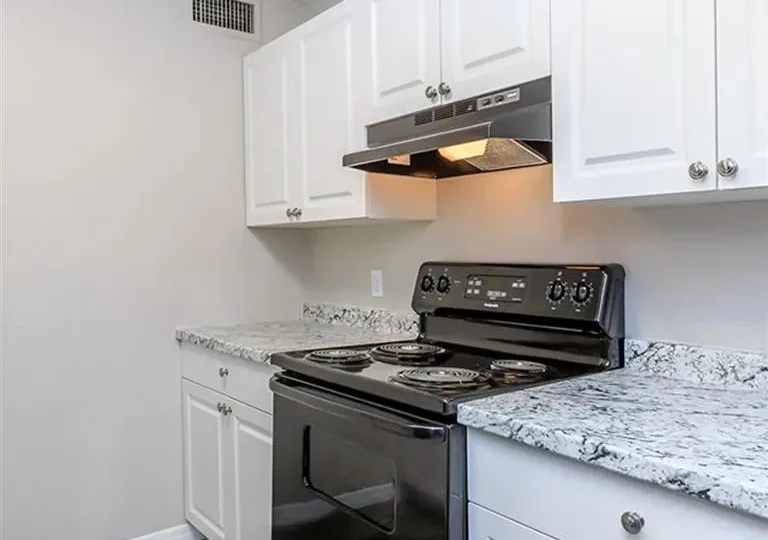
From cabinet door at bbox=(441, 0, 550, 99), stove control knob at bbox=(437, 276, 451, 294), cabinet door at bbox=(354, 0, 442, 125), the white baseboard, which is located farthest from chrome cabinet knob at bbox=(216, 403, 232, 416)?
cabinet door at bbox=(441, 0, 550, 99)

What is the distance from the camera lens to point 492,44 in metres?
1.66

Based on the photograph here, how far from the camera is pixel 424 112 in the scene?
1831 mm

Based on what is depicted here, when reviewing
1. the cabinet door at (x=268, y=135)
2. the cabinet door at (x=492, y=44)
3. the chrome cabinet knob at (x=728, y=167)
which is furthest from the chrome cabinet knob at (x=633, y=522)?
the cabinet door at (x=268, y=135)

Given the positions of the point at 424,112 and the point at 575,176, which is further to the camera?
the point at 424,112

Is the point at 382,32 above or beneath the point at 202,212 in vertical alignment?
above

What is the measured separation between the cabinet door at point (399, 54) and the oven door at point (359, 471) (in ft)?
2.90

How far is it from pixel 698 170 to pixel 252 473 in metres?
1.65

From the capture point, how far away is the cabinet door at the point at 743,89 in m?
1.14

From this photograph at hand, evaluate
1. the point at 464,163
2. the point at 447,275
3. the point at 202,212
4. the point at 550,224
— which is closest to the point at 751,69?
the point at 550,224

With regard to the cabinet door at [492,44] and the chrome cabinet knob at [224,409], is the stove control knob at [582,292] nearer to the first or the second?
the cabinet door at [492,44]

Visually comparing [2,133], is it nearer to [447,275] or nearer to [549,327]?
[447,275]

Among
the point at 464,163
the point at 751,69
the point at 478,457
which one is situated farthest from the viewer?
the point at 464,163

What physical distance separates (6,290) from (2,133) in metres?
0.54

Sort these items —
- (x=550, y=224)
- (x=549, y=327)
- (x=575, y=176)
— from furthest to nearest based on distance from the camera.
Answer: (x=550, y=224) → (x=549, y=327) → (x=575, y=176)
